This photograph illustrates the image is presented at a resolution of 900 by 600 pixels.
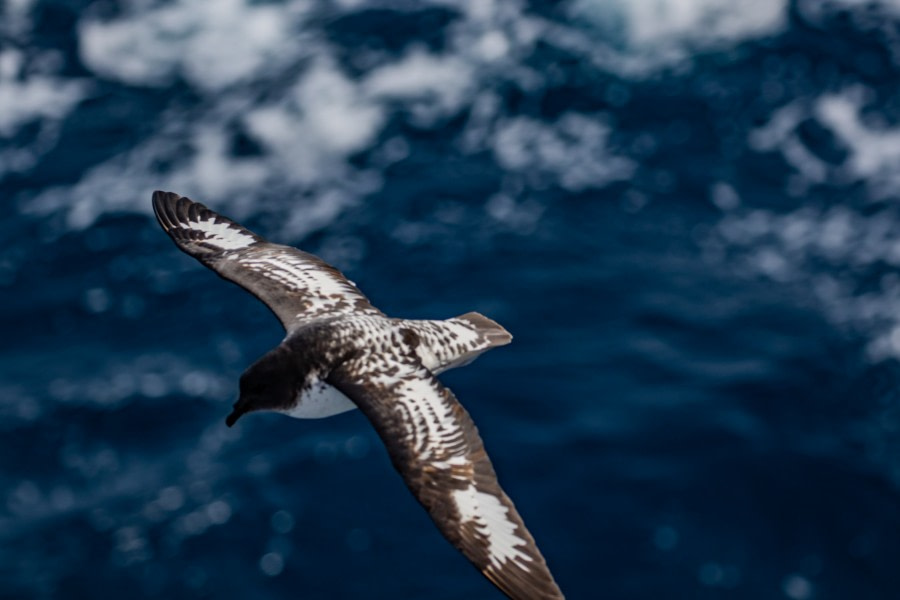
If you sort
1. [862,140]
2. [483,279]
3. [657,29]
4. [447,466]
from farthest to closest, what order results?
[657,29] → [862,140] → [483,279] → [447,466]

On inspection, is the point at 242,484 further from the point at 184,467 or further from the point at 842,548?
the point at 842,548

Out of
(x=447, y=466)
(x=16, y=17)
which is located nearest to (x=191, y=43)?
(x=16, y=17)

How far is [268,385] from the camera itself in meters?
10.8

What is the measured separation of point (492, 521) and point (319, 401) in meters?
2.05

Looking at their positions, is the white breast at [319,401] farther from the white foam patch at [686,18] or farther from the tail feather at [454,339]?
the white foam patch at [686,18]

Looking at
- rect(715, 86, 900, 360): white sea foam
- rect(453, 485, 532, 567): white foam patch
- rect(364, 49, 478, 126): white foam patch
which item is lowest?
rect(364, 49, 478, 126): white foam patch

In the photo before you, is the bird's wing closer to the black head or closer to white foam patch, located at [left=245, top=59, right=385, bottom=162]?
the black head

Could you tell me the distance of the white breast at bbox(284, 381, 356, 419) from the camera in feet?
36.2

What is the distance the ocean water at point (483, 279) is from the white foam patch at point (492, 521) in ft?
16.3

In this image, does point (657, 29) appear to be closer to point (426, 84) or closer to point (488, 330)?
point (426, 84)

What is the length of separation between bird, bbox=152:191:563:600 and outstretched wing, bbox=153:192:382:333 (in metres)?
0.01

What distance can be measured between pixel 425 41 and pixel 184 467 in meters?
8.56

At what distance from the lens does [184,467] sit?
663 inches

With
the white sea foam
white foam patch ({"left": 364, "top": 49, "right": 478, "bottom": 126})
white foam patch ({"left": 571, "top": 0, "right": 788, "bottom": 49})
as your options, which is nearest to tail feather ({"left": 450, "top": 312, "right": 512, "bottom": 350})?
the white sea foam
